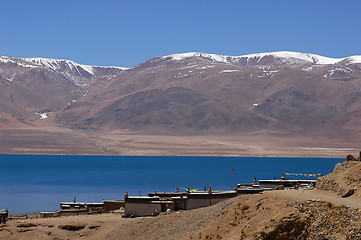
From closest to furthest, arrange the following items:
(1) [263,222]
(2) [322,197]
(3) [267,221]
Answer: (3) [267,221] → (1) [263,222] → (2) [322,197]

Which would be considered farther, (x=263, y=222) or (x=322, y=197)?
(x=322, y=197)

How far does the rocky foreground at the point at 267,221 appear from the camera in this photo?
2120 cm

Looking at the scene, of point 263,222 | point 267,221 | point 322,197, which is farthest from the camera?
point 322,197

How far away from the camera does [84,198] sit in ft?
313

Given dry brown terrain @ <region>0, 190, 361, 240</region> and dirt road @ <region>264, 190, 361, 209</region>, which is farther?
dirt road @ <region>264, 190, 361, 209</region>

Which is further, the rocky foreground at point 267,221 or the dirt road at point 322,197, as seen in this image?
the dirt road at point 322,197

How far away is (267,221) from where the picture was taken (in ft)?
75.4

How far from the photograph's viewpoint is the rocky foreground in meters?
21.2

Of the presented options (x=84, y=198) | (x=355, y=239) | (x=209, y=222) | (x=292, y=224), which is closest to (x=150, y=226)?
(x=209, y=222)

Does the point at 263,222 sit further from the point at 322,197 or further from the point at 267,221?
the point at 322,197

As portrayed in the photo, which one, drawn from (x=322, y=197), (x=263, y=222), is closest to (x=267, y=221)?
(x=263, y=222)

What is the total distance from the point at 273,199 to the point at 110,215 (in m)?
23.5

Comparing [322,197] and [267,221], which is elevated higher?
[322,197]

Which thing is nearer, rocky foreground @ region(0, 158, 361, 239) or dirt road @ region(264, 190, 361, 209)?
rocky foreground @ region(0, 158, 361, 239)
